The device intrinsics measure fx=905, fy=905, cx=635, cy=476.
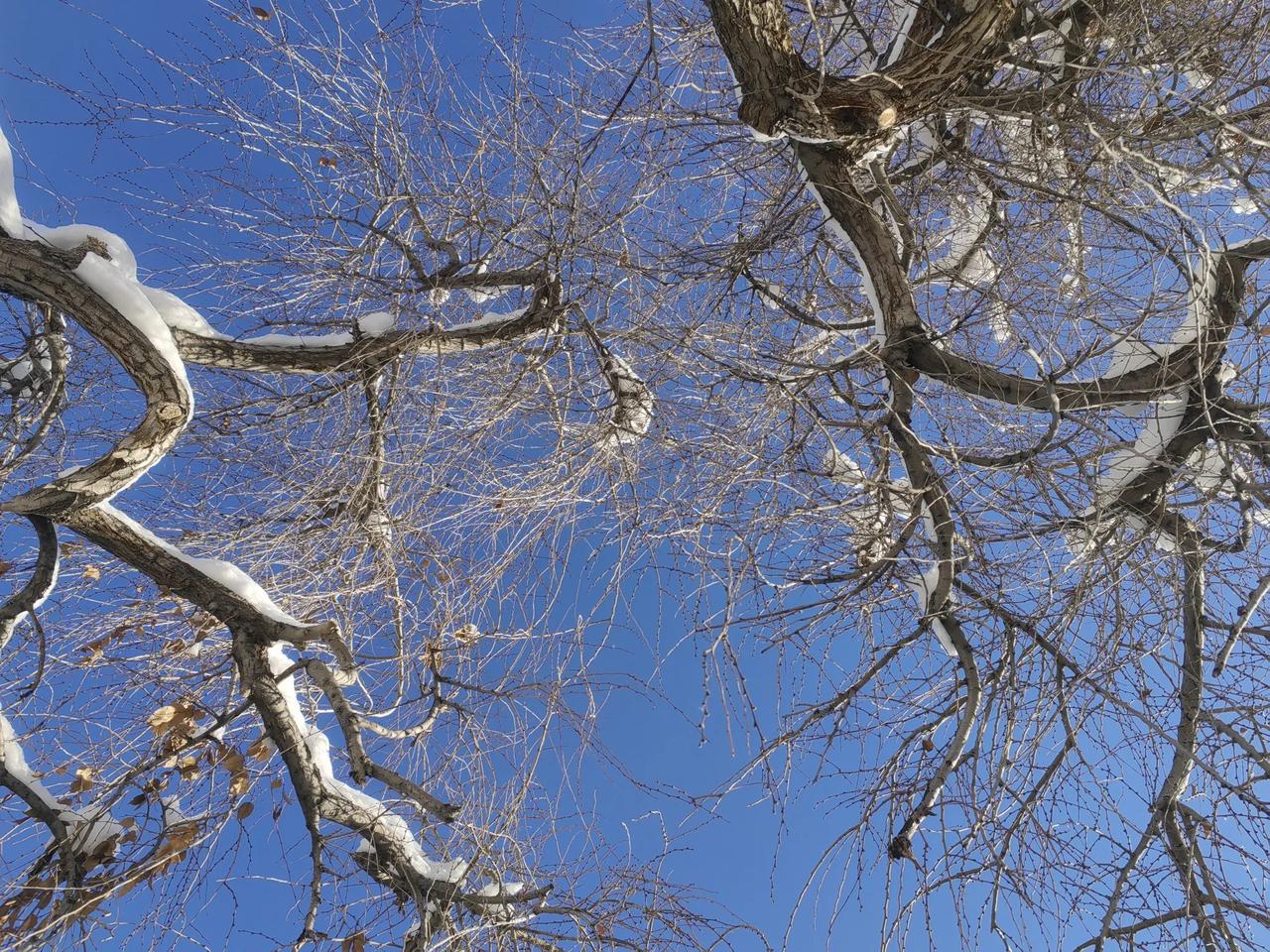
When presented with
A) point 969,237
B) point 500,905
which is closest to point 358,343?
point 500,905

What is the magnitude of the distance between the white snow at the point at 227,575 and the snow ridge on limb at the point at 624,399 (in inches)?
61.8

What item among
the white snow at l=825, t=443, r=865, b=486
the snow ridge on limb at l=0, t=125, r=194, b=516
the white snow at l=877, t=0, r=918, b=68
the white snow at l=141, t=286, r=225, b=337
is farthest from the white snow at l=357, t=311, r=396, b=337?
the white snow at l=877, t=0, r=918, b=68

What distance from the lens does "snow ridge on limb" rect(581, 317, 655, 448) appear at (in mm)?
4219

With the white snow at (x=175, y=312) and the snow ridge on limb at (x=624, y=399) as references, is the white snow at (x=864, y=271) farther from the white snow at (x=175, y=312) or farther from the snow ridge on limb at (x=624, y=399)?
the white snow at (x=175, y=312)

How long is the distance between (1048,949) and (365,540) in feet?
10.2

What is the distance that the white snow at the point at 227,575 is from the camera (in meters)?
3.55

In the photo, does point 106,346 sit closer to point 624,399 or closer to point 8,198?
point 8,198

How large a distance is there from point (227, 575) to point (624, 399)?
74.6 inches

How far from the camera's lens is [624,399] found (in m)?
4.34

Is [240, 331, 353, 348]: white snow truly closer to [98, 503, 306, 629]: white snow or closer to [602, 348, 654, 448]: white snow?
[98, 503, 306, 629]: white snow

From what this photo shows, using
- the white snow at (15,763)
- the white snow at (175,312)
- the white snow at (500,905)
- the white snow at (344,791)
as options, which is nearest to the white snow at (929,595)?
the white snow at (500,905)

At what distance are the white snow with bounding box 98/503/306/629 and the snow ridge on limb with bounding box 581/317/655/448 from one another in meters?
1.57

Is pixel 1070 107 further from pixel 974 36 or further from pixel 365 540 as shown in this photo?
pixel 365 540

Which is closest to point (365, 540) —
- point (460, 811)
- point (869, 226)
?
point (460, 811)
